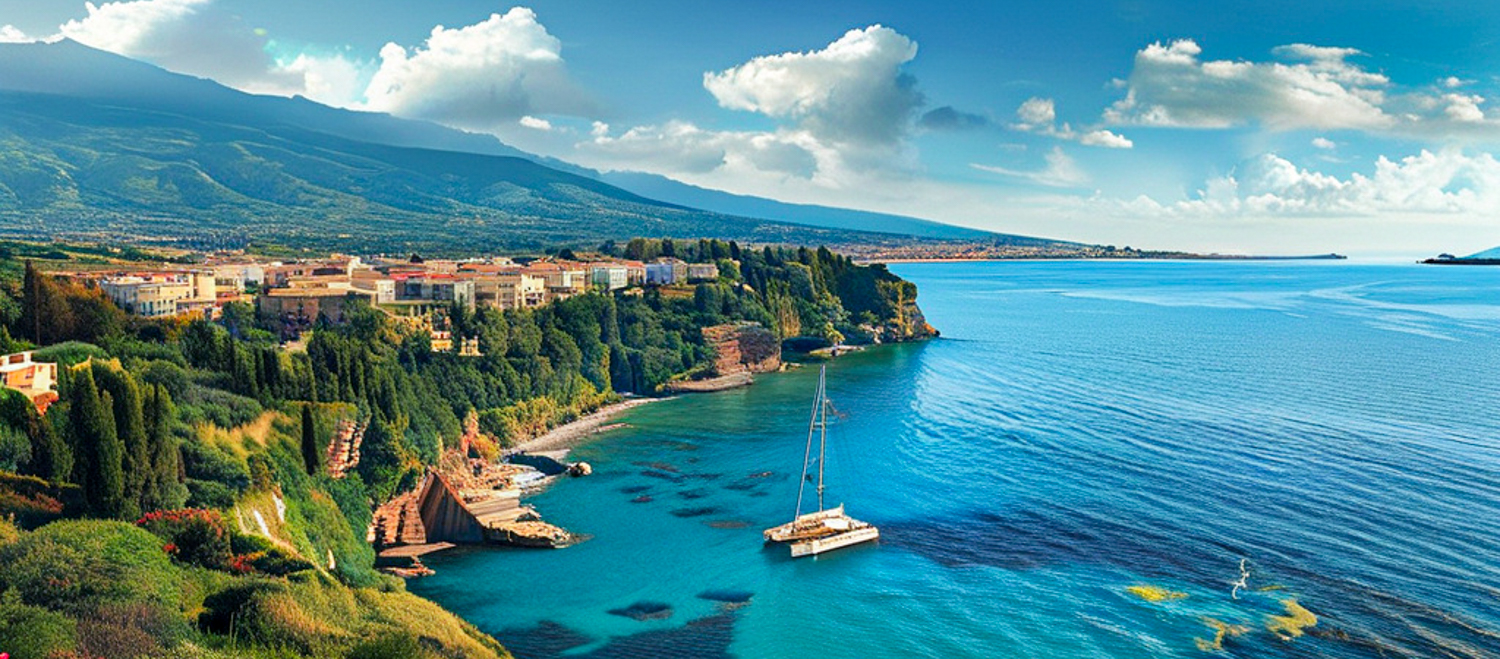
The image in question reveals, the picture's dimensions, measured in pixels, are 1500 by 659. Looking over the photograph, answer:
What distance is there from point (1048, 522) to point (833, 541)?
10216mm

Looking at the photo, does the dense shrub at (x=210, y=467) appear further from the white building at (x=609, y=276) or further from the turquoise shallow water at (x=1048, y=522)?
the white building at (x=609, y=276)

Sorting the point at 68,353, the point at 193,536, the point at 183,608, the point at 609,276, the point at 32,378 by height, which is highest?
the point at 609,276

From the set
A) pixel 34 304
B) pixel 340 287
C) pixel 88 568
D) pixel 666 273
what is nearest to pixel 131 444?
pixel 88 568

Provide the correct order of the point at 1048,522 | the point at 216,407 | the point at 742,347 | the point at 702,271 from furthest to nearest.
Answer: the point at 702,271 → the point at 742,347 → the point at 1048,522 → the point at 216,407

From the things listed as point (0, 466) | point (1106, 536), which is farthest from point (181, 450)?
point (1106, 536)

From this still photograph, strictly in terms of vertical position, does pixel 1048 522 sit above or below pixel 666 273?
below

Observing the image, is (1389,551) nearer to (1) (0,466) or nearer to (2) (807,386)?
(1) (0,466)

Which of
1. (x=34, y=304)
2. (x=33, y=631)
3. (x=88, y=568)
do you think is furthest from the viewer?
(x=34, y=304)

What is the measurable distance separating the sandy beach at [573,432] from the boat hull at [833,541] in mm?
25150

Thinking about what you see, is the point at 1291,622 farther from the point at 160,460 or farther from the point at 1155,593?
the point at 160,460

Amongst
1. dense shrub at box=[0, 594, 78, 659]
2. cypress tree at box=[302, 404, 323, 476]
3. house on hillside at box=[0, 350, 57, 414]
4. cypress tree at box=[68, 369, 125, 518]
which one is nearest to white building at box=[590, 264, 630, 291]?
cypress tree at box=[302, 404, 323, 476]

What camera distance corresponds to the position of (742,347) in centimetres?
9744

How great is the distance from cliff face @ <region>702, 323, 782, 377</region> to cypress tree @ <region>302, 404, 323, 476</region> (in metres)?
51.5

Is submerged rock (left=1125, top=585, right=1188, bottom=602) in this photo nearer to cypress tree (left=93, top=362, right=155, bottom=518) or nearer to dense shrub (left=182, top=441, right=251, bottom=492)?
dense shrub (left=182, top=441, right=251, bottom=492)
